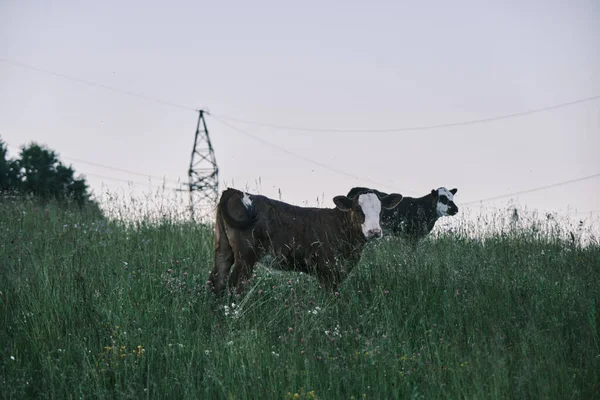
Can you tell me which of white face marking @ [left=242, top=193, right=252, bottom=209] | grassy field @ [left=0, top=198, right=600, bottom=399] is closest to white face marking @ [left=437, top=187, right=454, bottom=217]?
grassy field @ [left=0, top=198, right=600, bottom=399]

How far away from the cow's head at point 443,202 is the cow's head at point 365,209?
7.24 meters

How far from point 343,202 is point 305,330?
3410 mm

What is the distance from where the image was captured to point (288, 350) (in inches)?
231

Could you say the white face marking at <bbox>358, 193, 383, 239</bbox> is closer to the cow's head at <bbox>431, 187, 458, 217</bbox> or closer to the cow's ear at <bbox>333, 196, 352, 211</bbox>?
the cow's ear at <bbox>333, 196, 352, 211</bbox>

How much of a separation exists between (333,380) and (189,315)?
2.33m

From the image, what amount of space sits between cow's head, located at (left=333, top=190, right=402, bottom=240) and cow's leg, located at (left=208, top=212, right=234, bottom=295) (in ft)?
5.81

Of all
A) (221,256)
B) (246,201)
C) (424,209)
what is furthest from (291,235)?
(424,209)

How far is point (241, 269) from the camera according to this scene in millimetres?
8242

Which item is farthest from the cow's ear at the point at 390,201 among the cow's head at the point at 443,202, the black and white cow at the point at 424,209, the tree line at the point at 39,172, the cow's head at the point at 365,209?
the tree line at the point at 39,172

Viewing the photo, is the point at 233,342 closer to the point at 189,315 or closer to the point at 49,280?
the point at 189,315

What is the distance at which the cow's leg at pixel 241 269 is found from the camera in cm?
822

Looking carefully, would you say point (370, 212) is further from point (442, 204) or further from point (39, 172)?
point (39, 172)

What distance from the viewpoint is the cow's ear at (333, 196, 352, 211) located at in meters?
9.25

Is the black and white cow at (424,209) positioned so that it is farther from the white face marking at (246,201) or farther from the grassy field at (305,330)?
the white face marking at (246,201)
